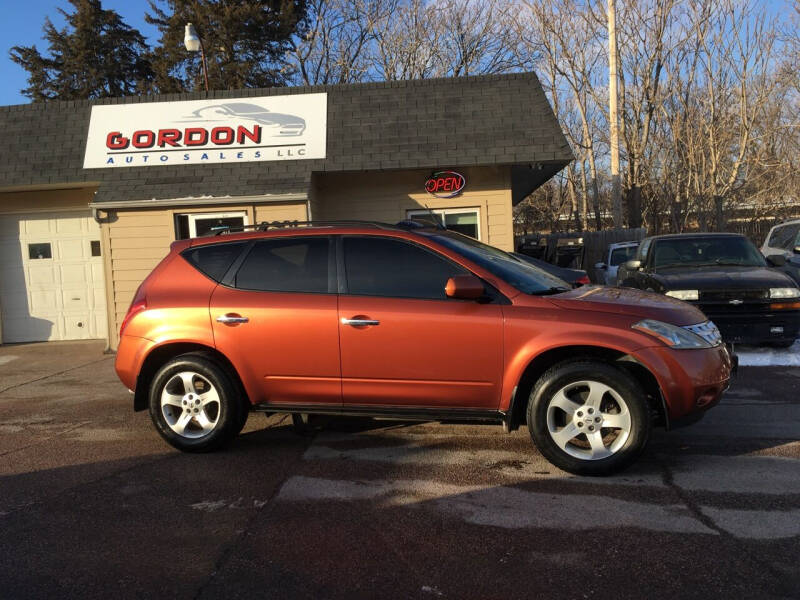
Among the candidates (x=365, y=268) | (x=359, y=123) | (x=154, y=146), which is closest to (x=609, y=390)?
(x=365, y=268)

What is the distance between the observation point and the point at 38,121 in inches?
452

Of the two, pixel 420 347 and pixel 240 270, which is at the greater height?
pixel 240 270

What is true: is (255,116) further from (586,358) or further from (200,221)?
(586,358)

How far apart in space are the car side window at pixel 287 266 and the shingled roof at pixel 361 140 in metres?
5.48

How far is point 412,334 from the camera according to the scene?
4406 millimetres

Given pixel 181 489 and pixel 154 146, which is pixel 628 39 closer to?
pixel 154 146

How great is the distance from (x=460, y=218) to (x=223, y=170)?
436 cm

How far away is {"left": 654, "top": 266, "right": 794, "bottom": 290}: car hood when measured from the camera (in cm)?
773

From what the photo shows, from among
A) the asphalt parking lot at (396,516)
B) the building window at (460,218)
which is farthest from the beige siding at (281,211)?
the asphalt parking lot at (396,516)

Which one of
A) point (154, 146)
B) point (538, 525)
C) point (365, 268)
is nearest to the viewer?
point (538, 525)

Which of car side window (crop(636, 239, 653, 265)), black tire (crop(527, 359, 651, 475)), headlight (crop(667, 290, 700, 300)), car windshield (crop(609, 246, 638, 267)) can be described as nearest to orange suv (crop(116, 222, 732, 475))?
black tire (crop(527, 359, 651, 475))

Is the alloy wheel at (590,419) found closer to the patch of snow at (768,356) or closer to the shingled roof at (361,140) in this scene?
the patch of snow at (768,356)

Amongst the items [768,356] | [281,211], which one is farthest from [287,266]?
[768,356]

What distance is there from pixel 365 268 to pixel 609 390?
198cm
